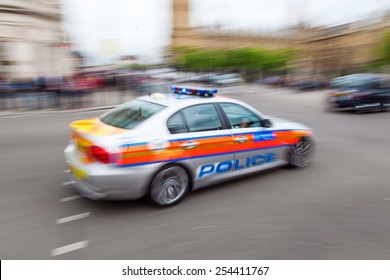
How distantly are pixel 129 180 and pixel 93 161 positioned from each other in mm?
513

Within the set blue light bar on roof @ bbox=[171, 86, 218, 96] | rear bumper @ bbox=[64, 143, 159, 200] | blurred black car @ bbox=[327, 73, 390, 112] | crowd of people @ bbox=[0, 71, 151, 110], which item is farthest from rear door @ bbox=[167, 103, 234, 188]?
crowd of people @ bbox=[0, 71, 151, 110]

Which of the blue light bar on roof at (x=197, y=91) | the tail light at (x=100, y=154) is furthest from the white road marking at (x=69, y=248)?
the blue light bar on roof at (x=197, y=91)

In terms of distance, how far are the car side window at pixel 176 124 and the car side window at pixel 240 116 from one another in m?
0.77

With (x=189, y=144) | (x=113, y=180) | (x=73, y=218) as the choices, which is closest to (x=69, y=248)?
(x=73, y=218)

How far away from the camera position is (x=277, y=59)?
46000 millimetres

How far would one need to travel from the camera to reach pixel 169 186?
4531 mm

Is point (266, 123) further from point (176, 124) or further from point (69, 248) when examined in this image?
point (69, 248)

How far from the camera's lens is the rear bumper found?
404 cm

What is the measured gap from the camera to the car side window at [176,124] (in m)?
4.49

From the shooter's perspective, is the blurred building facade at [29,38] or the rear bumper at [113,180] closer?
the rear bumper at [113,180]

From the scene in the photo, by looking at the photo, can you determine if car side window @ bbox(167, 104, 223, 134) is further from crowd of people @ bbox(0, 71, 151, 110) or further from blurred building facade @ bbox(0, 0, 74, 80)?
blurred building facade @ bbox(0, 0, 74, 80)

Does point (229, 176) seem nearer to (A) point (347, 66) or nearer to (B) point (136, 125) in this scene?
(B) point (136, 125)

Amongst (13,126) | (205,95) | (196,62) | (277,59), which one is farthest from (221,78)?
(205,95)

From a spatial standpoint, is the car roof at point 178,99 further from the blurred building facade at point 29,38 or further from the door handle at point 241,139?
the blurred building facade at point 29,38
